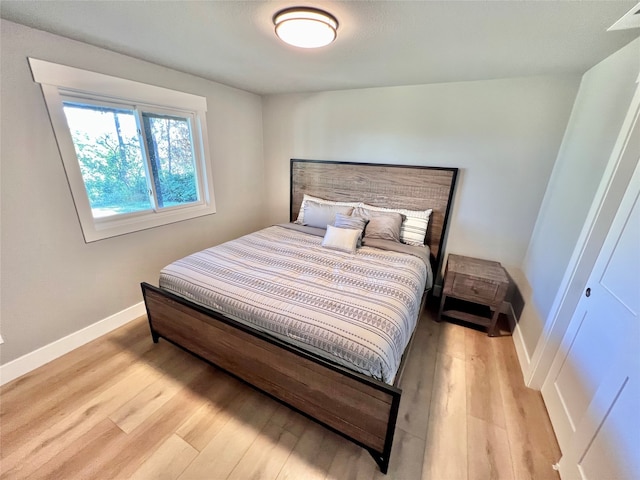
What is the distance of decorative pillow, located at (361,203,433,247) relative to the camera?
8.54ft

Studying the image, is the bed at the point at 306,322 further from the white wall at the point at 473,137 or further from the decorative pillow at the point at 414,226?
the white wall at the point at 473,137

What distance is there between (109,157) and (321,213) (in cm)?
197

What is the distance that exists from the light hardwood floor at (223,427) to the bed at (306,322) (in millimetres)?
173

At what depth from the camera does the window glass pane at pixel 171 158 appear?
2371 millimetres

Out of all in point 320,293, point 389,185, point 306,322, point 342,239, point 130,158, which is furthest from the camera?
point 389,185

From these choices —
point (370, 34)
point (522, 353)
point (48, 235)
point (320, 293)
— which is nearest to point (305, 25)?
point (370, 34)

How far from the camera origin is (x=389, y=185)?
9.29 ft

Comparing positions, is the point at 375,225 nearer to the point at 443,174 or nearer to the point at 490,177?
the point at 443,174

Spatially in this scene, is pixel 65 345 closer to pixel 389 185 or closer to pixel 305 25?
pixel 305 25

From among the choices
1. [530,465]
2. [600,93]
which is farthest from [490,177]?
[530,465]

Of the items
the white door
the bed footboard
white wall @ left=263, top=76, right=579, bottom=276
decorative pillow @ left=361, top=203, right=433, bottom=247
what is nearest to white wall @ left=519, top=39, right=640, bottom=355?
white wall @ left=263, top=76, right=579, bottom=276

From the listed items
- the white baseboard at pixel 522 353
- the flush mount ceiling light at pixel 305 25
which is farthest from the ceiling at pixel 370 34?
the white baseboard at pixel 522 353

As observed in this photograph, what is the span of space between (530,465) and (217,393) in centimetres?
185

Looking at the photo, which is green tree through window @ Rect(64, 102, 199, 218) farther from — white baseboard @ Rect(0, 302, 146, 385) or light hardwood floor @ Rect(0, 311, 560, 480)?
light hardwood floor @ Rect(0, 311, 560, 480)
